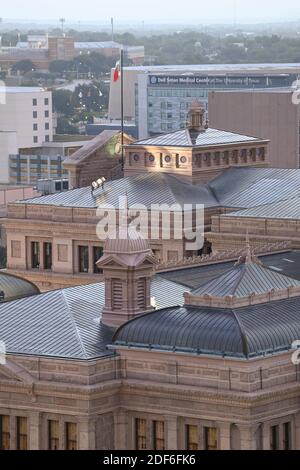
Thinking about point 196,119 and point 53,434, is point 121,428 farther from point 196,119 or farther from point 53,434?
point 196,119

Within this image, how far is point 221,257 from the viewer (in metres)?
117

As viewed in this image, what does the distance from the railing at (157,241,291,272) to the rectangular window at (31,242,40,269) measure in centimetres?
2072

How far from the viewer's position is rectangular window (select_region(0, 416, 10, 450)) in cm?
9962

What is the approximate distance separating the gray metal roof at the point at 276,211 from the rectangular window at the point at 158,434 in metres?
28.5

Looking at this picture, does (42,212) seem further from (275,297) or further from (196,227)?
(275,297)

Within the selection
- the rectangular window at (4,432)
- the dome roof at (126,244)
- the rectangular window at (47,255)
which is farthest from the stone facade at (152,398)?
the rectangular window at (47,255)

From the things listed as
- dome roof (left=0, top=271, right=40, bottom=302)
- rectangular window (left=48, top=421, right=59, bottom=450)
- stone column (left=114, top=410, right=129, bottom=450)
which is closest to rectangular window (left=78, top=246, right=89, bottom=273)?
dome roof (left=0, top=271, right=40, bottom=302)

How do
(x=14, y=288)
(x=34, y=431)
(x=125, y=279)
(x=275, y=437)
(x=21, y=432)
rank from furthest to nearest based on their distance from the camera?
1. (x=14, y=288)
2. (x=125, y=279)
3. (x=21, y=432)
4. (x=34, y=431)
5. (x=275, y=437)

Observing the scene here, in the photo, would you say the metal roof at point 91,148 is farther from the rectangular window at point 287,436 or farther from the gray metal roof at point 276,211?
Answer: the rectangular window at point 287,436

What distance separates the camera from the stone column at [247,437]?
95062 millimetres

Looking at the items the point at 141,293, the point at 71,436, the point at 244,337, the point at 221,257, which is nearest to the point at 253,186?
the point at 221,257

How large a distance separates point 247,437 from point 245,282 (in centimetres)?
737

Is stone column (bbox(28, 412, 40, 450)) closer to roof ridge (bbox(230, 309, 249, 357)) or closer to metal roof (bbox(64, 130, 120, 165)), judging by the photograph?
roof ridge (bbox(230, 309, 249, 357))

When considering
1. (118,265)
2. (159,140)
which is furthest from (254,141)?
(118,265)
